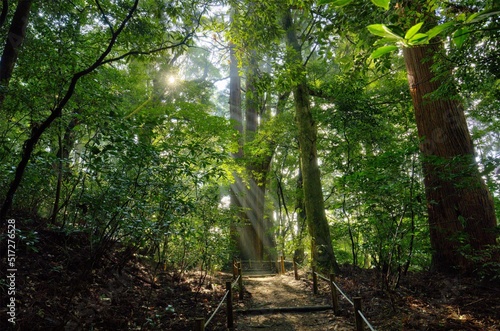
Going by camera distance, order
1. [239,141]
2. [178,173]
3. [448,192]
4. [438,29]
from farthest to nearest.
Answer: [239,141]
[448,192]
[178,173]
[438,29]

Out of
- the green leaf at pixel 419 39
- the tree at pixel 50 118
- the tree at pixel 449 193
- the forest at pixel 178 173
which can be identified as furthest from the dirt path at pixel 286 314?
the green leaf at pixel 419 39

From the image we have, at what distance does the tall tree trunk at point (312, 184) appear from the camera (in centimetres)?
824

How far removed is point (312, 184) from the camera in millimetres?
9148

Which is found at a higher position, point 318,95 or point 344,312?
point 318,95

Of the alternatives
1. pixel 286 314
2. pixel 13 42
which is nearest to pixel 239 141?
pixel 286 314

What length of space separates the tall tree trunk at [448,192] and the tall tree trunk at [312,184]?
2.87 metres

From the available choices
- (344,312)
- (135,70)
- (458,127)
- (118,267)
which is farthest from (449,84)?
(135,70)

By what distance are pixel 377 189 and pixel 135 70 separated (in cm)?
866

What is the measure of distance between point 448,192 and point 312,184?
3.91 metres

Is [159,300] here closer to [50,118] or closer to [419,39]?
[50,118]

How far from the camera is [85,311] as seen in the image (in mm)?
4191

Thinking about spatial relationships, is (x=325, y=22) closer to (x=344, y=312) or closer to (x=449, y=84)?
(x=449, y=84)

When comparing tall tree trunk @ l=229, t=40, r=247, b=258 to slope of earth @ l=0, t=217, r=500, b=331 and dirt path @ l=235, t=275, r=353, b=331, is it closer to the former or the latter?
dirt path @ l=235, t=275, r=353, b=331

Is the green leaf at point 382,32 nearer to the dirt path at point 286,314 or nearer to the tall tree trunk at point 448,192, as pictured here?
the tall tree trunk at point 448,192
